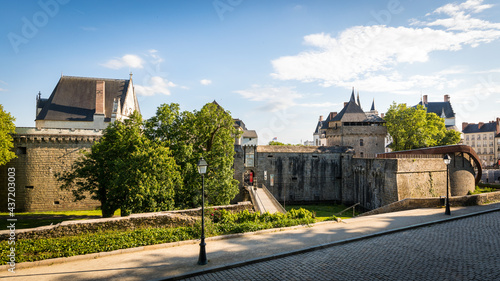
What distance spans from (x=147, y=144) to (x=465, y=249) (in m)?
18.5

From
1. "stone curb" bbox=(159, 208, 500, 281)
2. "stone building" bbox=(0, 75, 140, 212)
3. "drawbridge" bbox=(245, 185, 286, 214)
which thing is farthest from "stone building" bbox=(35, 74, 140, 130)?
"stone curb" bbox=(159, 208, 500, 281)

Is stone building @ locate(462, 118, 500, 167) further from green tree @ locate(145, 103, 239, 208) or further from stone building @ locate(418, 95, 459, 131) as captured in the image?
green tree @ locate(145, 103, 239, 208)

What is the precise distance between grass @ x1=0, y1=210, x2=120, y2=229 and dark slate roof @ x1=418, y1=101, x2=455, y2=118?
76531 millimetres

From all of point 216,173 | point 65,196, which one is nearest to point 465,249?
point 216,173

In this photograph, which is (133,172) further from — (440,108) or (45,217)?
(440,108)

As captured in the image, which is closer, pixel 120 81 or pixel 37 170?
pixel 37 170

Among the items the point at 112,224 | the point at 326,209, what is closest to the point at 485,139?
the point at 326,209

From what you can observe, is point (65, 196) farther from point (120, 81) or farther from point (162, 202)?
point (120, 81)

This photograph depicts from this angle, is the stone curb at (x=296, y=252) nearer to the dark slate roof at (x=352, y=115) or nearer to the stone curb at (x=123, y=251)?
the stone curb at (x=123, y=251)

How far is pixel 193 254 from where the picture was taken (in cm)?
1057

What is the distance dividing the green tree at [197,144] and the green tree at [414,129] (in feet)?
99.7

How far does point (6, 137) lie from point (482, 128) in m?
101

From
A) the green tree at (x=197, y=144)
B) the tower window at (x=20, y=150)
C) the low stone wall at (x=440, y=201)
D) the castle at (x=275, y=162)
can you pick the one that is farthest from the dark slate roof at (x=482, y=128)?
the tower window at (x=20, y=150)

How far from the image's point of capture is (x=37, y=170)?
26.6 m
